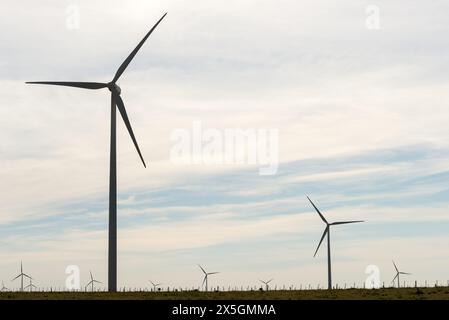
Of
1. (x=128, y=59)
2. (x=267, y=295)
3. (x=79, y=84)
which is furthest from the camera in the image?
(x=128, y=59)

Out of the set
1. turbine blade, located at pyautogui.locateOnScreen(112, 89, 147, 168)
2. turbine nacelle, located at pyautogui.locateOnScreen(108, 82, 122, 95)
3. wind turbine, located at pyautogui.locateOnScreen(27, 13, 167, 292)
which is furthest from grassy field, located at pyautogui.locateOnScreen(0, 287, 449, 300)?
turbine nacelle, located at pyautogui.locateOnScreen(108, 82, 122, 95)

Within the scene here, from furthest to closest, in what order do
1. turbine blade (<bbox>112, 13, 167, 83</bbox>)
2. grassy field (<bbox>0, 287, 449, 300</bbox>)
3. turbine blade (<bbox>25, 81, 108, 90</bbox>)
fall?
turbine blade (<bbox>112, 13, 167, 83</bbox>)
turbine blade (<bbox>25, 81, 108, 90</bbox>)
grassy field (<bbox>0, 287, 449, 300</bbox>)

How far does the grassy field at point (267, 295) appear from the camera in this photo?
52.9 meters

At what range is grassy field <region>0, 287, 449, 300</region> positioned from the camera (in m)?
52.9

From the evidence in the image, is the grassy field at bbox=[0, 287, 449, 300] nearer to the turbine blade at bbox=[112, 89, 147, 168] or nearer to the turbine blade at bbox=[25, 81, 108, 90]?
the turbine blade at bbox=[112, 89, 147, 168]

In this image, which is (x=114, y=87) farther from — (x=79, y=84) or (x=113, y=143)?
(x=113, y=143)

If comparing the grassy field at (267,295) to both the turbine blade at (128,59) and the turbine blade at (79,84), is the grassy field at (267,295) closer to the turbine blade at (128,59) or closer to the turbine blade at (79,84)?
the turbine blade at (79,84)

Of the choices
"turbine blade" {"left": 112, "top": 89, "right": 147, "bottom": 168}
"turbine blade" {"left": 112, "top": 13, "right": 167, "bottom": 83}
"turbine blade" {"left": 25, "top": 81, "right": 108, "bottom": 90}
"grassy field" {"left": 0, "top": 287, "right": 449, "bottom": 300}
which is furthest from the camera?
"turbine blade" {"left": 112, "top": 13, "right": 167, "bottom": 83}

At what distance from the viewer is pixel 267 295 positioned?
55.4m

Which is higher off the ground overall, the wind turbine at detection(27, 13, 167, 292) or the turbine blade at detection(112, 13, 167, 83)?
the turbine blade at detection(112, 13, 167, 83)

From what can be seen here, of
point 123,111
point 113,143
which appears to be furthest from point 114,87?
point 113,143
